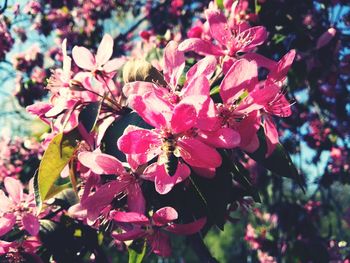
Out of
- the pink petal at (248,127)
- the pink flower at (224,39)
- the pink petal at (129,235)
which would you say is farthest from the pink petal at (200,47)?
the pink petal at (129,235)

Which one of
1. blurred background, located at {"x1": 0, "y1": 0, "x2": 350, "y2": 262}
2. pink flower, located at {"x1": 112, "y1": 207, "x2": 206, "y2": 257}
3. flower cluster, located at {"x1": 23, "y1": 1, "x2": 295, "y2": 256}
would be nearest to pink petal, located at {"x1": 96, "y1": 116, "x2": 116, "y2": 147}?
flower cluster, located at {"x1": 23, "y1": 1, "x2": 295, "y2": 256}

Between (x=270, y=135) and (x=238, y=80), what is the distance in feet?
0.81

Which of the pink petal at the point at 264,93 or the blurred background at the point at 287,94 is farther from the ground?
the pink petal at the point at 264,93

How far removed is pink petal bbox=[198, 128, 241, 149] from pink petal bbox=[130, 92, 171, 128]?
0.09 meters

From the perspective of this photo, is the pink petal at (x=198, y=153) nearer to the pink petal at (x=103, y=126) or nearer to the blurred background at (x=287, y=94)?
the pink petal at (x=103, y=126)

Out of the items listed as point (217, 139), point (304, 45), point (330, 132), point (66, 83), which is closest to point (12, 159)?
point (66, 83)

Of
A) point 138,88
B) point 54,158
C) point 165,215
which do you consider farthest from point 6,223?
point 138,88

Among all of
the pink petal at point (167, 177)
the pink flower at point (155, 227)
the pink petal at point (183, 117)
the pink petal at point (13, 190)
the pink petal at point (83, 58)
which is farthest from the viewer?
the pink petal at point (13, 190)

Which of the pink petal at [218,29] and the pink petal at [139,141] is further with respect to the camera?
the pink petal at [218,29]

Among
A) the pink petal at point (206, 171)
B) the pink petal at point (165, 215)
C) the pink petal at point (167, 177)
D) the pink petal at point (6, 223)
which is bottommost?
the pink petal at point (165, 215)

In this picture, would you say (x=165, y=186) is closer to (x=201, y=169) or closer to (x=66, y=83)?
(x=201, y=169)

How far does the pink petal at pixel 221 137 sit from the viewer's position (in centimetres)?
89

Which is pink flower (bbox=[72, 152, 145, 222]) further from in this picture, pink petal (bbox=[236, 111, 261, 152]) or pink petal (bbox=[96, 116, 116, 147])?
pink petal (bbox=[236, 111, 261, 152])

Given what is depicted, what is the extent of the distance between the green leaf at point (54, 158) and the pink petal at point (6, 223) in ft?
0.60
